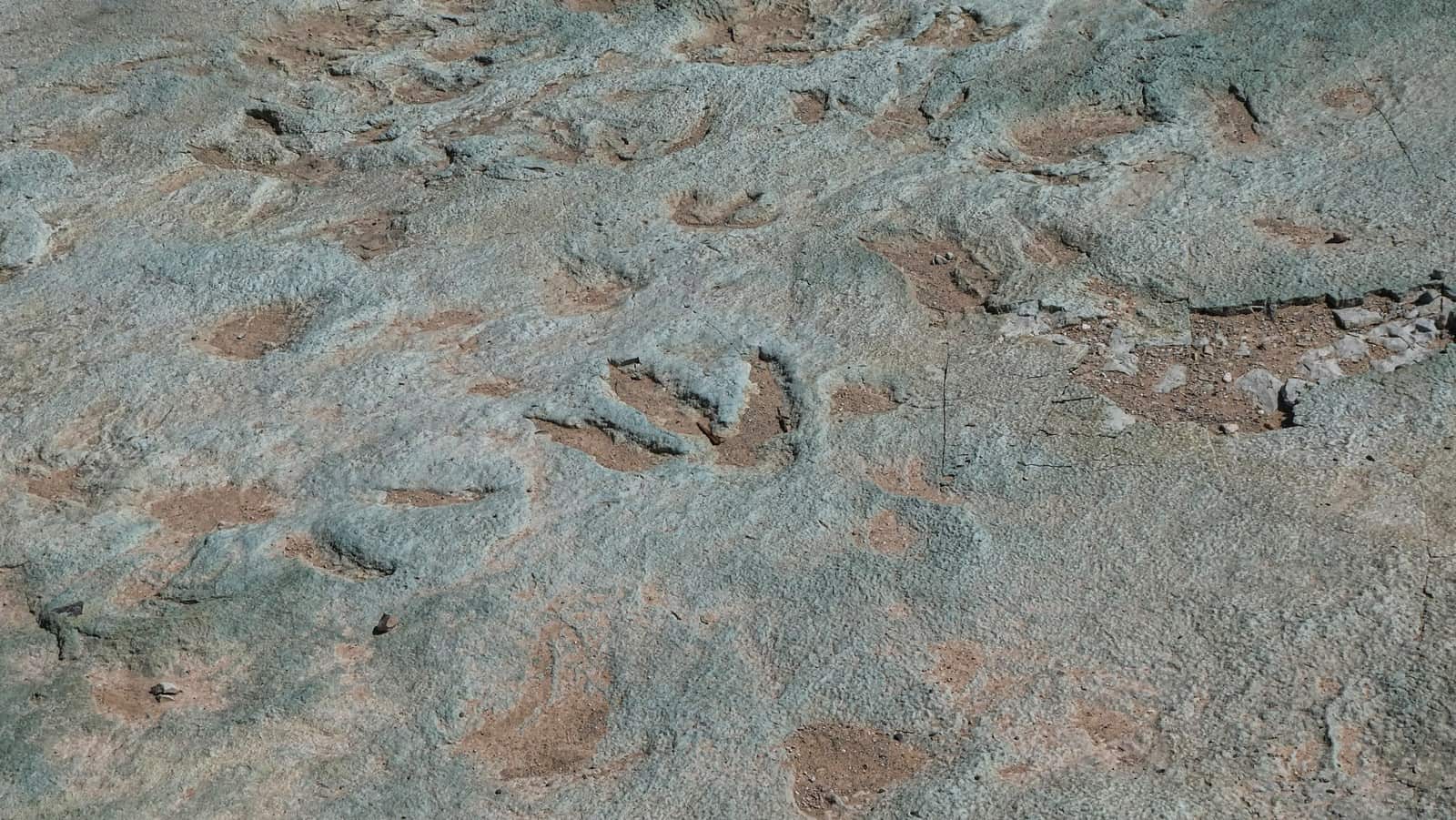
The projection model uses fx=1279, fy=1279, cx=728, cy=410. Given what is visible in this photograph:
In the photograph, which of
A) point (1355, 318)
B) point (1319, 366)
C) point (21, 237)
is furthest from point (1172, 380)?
point (21, 237)

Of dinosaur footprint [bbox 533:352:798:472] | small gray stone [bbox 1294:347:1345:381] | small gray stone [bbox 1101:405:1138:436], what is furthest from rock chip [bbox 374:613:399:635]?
small gray stone [bbox 1294:347:1345:381]

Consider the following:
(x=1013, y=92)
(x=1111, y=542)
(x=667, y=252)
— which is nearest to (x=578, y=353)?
(x=667, y=252)

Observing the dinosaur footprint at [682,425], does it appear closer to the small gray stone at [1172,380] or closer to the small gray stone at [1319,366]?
the small gray stone at [1172,380]

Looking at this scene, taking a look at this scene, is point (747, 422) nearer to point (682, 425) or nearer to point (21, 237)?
point (682, 425)

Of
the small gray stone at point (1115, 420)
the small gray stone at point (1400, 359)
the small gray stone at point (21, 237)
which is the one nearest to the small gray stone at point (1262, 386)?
the small gray stone at point (1400, 359)

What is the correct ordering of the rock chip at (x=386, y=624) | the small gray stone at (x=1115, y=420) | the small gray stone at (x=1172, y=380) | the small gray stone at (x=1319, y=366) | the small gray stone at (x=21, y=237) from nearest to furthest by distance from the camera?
the rock chip at (x=386, y=624), the small gray stone at (x=1115, y=420), the small gray stone at (x=1319, y=366), the small gray stone at (x=1172, y=380), the small gray stone at (x=21, y=237)

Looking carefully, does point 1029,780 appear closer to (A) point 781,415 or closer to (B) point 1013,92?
(A) point 781,415
